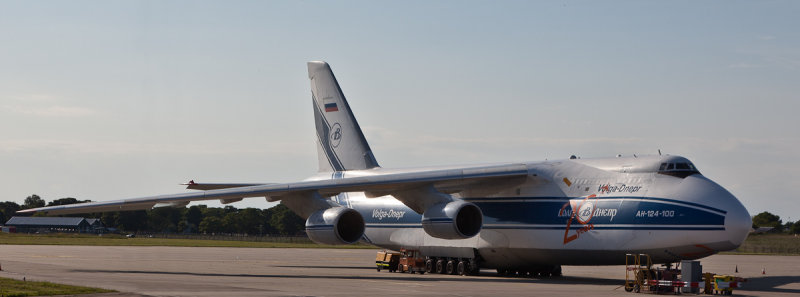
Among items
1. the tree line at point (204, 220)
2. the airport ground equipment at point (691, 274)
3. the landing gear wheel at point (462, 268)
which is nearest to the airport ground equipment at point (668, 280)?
the airport ground equipment at point (691, 274)

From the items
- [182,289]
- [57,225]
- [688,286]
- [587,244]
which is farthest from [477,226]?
[57,225]

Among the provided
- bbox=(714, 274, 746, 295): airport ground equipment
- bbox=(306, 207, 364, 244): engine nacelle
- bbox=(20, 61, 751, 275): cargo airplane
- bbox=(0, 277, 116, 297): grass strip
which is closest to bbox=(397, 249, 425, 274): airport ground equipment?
bbox=(20, 61, 751, 275): cargo airplane

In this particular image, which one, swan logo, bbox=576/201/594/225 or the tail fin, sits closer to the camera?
swan logo, bbox=576/201/594/225

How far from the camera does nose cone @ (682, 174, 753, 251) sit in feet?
74.6

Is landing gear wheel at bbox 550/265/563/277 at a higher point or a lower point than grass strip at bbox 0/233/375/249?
lower

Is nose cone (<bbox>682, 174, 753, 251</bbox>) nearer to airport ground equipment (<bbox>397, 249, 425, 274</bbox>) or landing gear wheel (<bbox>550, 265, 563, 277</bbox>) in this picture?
landing gear wheel (<bbox>550, 265, 563, 277</bbox>)

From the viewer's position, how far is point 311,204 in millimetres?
28250

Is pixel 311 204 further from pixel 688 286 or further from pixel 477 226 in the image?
pixel 688 286

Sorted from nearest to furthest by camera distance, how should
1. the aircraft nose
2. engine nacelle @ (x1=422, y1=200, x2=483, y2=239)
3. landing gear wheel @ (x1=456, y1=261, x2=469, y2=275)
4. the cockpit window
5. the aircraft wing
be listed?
the aircraft nose, the cockpit window, engine nacelle @ (x1=422, y1=200, x2=483, y2=239), the aircraft wing, landing gear wheel @ (x1=456, y1=261, x2=469, y2=275)

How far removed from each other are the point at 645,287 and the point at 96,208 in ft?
51.8

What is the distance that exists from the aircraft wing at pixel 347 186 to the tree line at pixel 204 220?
272 feet

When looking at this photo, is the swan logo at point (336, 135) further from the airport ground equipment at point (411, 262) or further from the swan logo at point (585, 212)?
the swan logo at point (585, 212)

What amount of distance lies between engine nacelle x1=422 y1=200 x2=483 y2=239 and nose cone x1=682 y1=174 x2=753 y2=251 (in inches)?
230

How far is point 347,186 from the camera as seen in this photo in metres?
26.8
